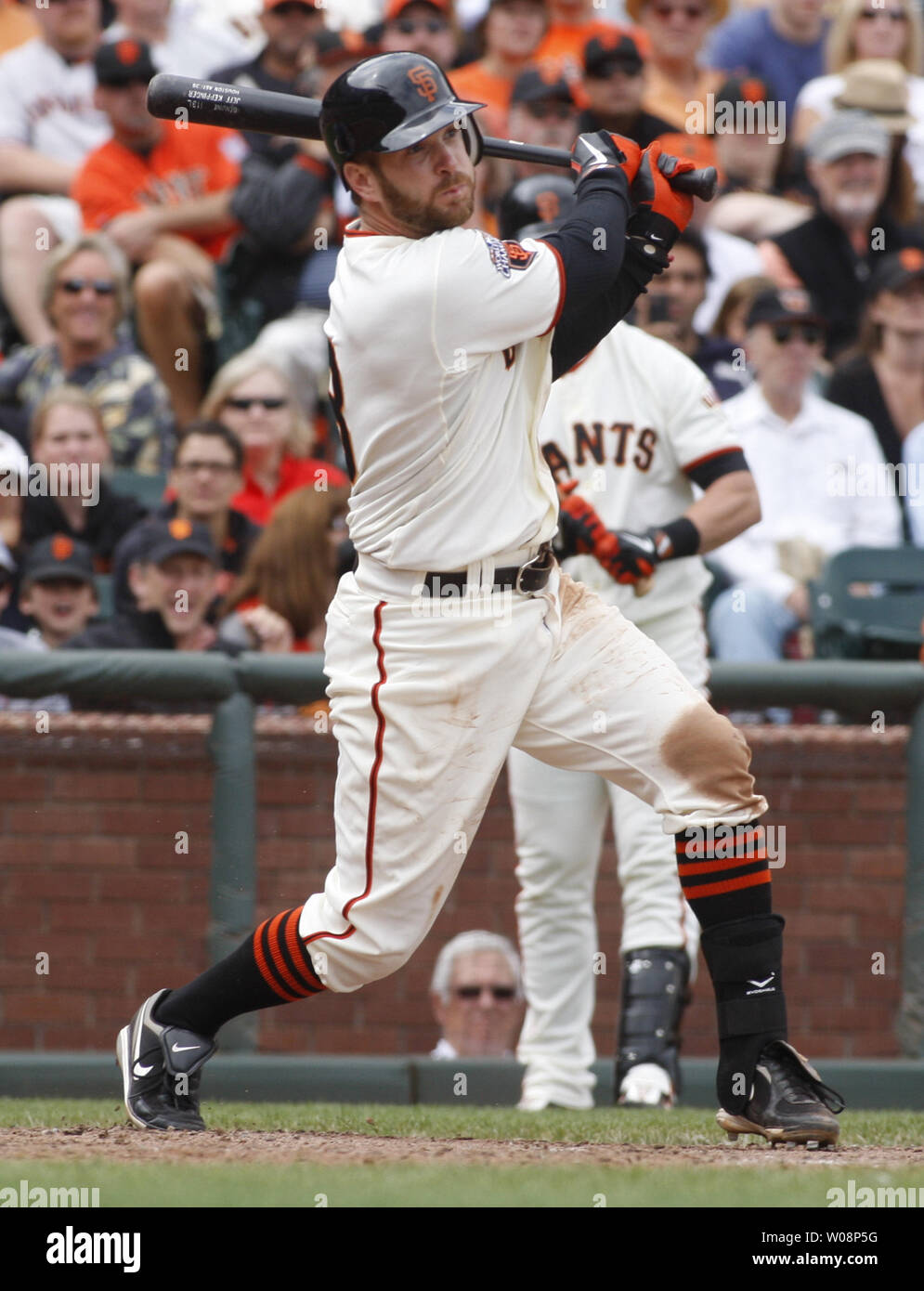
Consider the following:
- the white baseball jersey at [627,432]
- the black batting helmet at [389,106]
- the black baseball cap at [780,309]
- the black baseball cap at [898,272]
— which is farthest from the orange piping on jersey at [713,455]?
the black baseball cap at [898,272]

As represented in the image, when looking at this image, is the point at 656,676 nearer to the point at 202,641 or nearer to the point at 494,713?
the point at 494,713

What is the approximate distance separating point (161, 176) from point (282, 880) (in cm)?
380

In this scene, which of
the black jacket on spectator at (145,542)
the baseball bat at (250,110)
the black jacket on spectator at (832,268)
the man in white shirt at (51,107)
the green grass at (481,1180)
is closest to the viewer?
the green grass at (481,1180)

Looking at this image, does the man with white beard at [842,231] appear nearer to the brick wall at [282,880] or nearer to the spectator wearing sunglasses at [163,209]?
the spectator wearing sunglasses at [163,209]

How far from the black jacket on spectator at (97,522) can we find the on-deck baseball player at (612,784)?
242 cm

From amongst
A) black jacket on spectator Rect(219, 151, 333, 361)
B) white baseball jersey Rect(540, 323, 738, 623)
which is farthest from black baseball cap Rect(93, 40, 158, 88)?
white baseball jersey Rect(540, 323, 738, 623)

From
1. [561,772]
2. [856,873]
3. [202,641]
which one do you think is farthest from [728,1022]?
[202,641]

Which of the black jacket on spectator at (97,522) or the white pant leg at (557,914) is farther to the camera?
the black jacket on spectator at (97,522)

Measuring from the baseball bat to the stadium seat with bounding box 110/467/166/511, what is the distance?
3451mm

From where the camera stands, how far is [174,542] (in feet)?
20.6

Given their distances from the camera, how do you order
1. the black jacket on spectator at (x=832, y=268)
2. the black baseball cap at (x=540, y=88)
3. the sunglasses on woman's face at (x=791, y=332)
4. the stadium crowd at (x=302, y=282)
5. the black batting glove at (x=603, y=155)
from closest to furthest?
the black batting glove at (x=603, y=155) < the stadium crowd at (x=302, y=282) < the sunglasses on woman's face at (x=791, y=332) < the black baseball cap at (x=540, y=88) < the black jacket on spectator at (x=832, y=268)

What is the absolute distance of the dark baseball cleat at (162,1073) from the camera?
3.85 m

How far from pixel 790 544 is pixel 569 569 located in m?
1.87

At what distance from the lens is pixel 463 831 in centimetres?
365
